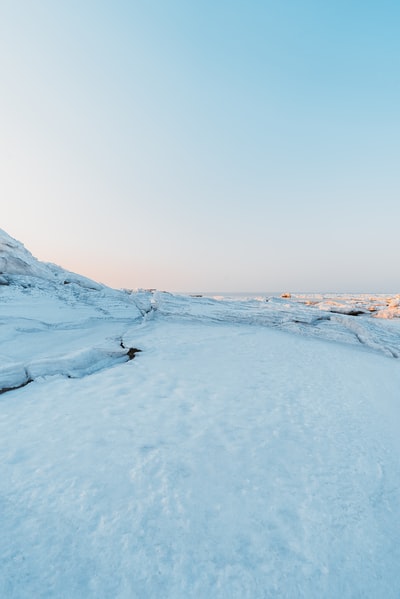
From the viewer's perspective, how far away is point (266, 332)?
9180mm

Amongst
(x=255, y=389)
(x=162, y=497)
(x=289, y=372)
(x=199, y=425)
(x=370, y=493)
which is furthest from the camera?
(x=289, y=372)

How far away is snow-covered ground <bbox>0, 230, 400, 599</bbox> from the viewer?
1.83 metres

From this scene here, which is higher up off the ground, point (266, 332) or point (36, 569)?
point (266, 332)

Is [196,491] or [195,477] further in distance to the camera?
[195,477]

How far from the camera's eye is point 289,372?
569 centimetres

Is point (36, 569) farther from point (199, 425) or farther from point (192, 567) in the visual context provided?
point (199, 425)

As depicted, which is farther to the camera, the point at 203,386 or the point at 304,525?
the point at 203,386

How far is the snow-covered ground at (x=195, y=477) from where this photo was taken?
1.83m

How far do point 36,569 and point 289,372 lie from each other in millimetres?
4817

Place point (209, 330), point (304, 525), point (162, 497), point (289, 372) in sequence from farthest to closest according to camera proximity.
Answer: point (209, 330)
point (289, 372)
point (162, 497)
point (304, 525)

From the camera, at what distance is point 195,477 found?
8.60 feet

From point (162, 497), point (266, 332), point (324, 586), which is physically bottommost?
point (324, 586)

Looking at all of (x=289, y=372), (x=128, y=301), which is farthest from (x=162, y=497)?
(x=128, y=301)

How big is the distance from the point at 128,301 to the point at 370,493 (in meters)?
10.5
